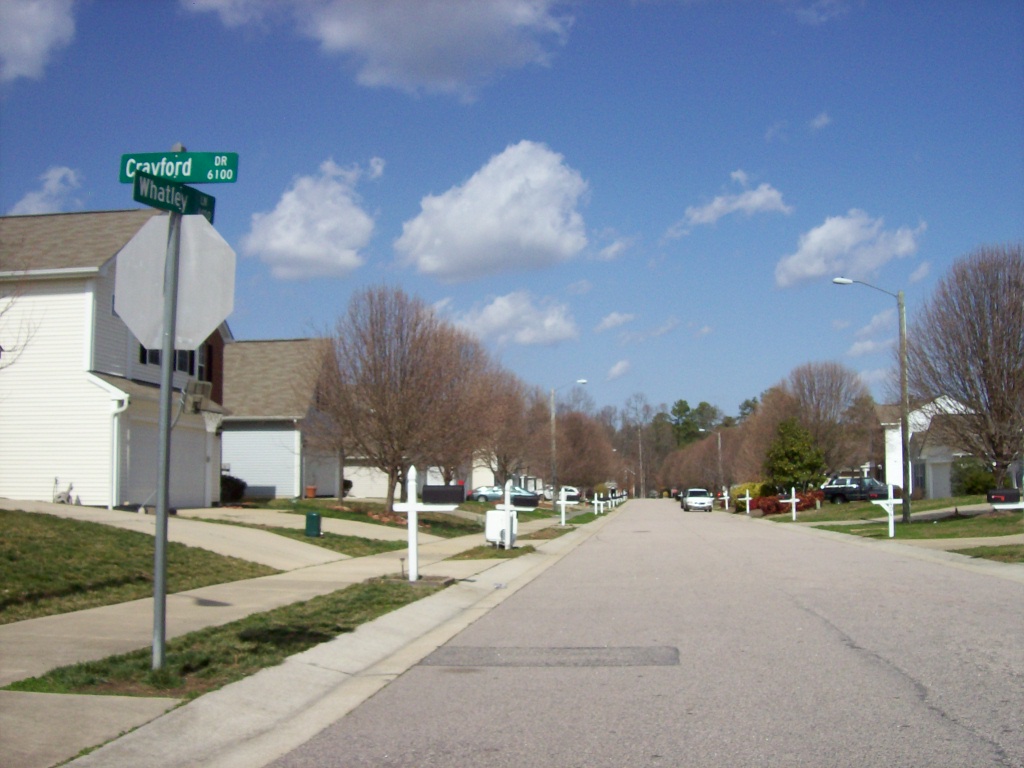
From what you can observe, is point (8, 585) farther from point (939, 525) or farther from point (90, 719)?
point (939, 525)

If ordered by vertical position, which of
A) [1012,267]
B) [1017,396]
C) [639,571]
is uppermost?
[1012,267]

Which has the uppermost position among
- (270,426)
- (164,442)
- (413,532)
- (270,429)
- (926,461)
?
(270,426)

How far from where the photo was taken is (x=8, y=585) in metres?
11.7

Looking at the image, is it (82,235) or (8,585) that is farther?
(82,235)

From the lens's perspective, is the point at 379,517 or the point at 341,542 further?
the point at 379,517

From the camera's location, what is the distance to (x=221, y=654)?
8.66m

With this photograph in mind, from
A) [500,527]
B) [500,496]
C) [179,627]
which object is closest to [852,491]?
[500,496]

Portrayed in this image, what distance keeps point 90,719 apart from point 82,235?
23.2m

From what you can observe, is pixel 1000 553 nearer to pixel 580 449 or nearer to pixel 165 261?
pixel 165 261

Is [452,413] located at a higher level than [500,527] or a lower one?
higher

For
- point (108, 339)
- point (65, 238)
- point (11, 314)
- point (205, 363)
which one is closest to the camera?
point (11, 314)

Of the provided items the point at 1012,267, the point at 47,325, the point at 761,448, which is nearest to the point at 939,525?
the point at 1012,267

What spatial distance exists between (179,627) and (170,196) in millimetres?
4698

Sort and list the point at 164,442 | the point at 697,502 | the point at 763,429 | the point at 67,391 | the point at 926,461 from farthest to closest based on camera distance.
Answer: the point at 763,429
the point at 697,502
the point at 926,461
the point at 67,391
the point at 164,442
